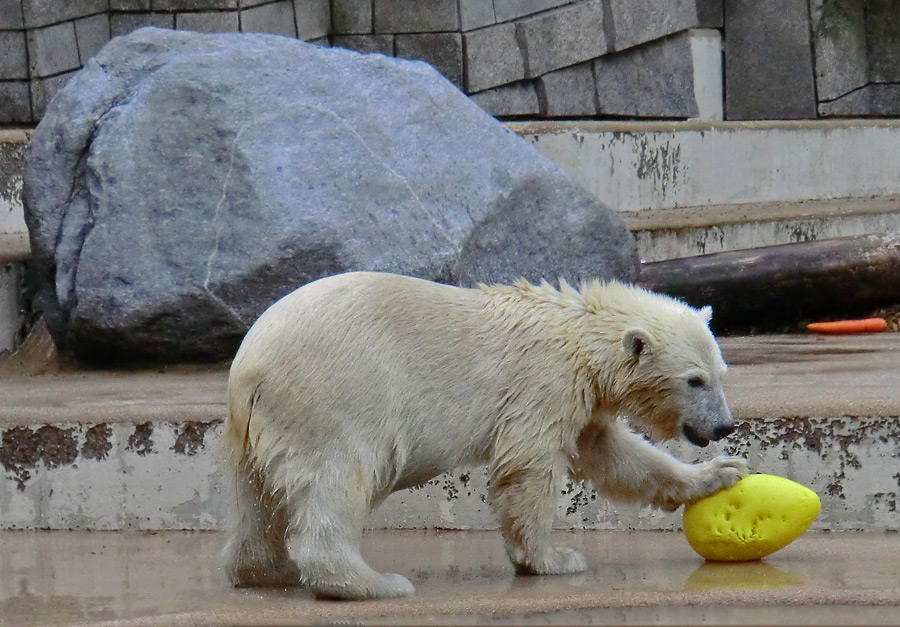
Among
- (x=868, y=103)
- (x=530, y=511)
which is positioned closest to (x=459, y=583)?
(x=530, y=511)

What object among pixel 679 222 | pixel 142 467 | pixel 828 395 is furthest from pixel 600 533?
pixel 679 222

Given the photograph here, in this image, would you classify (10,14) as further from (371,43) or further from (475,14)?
A: (475,14)

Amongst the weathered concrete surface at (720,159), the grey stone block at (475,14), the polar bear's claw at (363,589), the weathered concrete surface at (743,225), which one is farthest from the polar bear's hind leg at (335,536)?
the grey stone block at (475,14)

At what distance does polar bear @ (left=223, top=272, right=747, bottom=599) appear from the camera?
3.12 metres

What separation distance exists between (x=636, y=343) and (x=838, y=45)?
8.95m

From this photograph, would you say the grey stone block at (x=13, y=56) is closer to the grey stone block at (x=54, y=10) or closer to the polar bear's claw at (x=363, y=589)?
the grey stone block at (x=54, y=10)

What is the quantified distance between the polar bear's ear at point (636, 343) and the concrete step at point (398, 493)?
0.69 meters

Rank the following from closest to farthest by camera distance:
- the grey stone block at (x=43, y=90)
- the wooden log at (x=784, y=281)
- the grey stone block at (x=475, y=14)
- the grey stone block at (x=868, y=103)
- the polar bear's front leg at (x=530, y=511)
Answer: the polar bear's front leg at (x=530, y=511), the wooden log at (x=784, y=281), the grey stone block at (x=43, y=90), the grey stone block at (x=475, y=14), the grey stone block at (x=868, y=103)

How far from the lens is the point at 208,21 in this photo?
28.9 feet

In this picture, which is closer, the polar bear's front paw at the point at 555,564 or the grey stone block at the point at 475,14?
the polar bear's front paw at the point at 555,564

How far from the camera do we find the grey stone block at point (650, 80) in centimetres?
1042

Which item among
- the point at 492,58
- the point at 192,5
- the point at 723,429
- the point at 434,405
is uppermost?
the point at 192,5

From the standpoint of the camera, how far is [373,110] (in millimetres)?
5711

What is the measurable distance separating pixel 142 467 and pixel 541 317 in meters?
1.45
